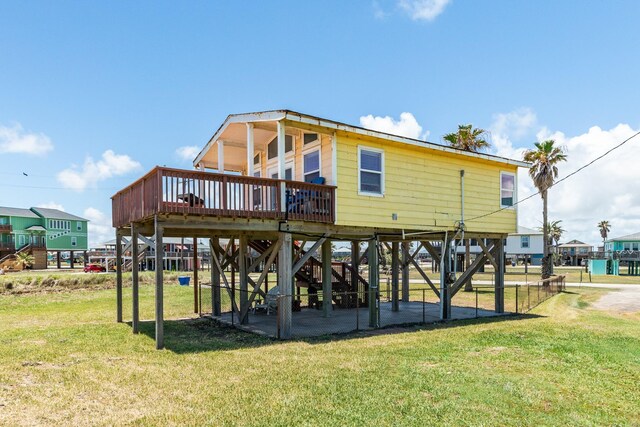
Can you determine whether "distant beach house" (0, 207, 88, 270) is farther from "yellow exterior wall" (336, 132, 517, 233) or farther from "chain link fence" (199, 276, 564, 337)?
"yellow exterior wall" (336, 132, 517, 233)

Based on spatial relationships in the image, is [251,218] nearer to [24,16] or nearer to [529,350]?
[529,350]

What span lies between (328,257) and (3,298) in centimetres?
1739

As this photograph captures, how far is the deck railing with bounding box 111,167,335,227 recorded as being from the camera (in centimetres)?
972

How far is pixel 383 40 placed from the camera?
14.2 meters

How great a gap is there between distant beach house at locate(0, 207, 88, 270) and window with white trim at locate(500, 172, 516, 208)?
5121cm

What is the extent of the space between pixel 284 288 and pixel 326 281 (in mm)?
4367

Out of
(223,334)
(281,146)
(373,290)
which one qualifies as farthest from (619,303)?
(223,334)

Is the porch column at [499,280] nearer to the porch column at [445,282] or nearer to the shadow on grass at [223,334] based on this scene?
the shadow on grass at [223,334]

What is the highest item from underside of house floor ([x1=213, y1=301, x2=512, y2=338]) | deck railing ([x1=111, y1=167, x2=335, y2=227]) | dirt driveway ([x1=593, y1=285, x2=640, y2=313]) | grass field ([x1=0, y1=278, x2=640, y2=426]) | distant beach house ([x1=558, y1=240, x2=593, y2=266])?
deck railing ([x1=111, y1=167, x2=335, y2=227])

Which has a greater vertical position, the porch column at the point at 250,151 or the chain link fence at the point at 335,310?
the porch column at the point at 250,151

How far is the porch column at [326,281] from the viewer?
594 inches

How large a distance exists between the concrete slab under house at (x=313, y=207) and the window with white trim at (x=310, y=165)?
34 millimetres

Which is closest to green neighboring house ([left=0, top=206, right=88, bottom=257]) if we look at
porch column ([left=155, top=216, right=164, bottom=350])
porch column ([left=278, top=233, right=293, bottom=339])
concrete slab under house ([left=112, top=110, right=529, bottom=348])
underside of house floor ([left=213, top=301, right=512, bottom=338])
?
concrete slab under house ([left=112, top=110, right=529, bottom=348])

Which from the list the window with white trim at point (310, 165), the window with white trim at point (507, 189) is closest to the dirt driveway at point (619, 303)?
the window with white trim at point (507, 189)
